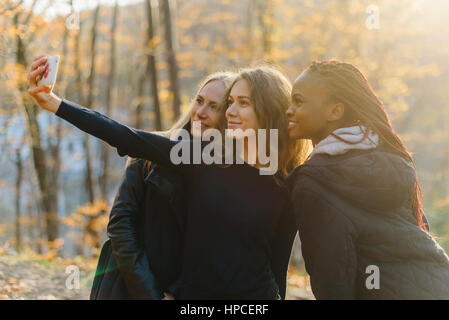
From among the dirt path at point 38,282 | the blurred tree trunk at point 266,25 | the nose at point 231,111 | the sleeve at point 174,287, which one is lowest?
the dirt path at point 38,282

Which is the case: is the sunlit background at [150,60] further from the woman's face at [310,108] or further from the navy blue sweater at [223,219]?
the woman's face at [310,108]

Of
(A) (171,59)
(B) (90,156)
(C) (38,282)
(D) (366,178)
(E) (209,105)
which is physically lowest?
(C) (38,282)

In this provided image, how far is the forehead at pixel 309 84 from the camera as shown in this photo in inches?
88.9

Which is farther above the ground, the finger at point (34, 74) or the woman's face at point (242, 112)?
the finger at point (34, 74)

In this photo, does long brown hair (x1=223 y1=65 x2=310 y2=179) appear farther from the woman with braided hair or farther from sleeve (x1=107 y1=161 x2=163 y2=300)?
sleeve (x1=107 y1=161 x2=163 y2=300)

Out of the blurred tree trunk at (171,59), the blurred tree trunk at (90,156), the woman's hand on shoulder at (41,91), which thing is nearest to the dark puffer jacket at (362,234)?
the woman's hand on shoulder at (41,91)

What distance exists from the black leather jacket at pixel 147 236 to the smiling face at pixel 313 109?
79 centimetres

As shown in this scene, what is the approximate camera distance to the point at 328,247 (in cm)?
200

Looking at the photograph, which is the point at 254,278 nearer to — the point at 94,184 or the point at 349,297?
the point at 349,297

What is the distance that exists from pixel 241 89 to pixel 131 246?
117cm

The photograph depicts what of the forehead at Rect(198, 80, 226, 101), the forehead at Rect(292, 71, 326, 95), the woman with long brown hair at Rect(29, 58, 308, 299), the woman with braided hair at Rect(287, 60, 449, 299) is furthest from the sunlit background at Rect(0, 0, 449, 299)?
the woman with braided hair at Rect(287, 60, 449, 299)

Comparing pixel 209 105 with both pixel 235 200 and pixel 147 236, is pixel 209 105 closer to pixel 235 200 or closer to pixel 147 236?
pixel 235 200

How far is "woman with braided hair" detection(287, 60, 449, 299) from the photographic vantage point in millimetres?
2016

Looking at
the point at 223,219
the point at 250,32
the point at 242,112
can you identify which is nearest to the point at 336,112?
the point at 242,112
